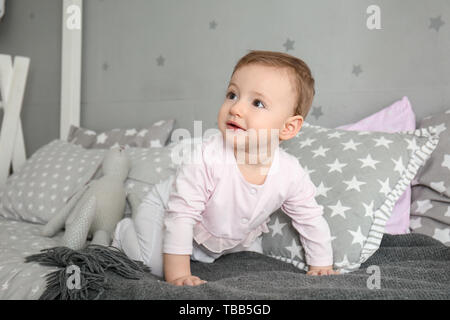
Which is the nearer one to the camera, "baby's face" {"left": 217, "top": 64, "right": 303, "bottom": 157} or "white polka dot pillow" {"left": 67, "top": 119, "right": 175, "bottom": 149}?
"baby's face" {"left": 217, "top": 64, "right": 303, "bottom": 157}

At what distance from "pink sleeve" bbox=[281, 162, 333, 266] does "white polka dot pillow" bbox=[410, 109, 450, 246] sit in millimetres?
334

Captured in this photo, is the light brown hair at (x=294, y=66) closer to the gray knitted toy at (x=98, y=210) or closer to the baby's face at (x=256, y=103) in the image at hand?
the baby's face at (x=256, y=103)

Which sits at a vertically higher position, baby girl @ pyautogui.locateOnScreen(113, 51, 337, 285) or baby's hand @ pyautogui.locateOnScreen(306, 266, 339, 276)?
baby girl @ pyautogui.locateOnScreen(113, 51, 337, 285)

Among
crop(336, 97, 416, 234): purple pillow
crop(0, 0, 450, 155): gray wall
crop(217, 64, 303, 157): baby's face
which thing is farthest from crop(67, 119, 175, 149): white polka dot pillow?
crop(217, 64, 303, 157): baby's face

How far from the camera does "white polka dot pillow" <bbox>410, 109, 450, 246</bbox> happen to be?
108cm

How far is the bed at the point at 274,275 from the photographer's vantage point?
650 millimetres

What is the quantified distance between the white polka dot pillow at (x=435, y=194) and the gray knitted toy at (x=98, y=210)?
0.81 metres

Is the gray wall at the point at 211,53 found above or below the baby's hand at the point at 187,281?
above

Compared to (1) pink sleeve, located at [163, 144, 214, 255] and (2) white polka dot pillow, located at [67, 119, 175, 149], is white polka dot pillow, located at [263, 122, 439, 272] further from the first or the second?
(2) white polka dot pillow, located at [67, 119, 175, 149]

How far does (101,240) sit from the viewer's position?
1.08m

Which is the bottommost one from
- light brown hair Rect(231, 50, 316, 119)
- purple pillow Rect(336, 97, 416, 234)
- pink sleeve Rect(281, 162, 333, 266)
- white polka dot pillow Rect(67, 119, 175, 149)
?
pink sleeve Rect(281, 162, 333, 266)

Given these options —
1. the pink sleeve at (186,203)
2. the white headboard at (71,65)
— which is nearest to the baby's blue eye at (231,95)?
the pink sleeve at (186,203)

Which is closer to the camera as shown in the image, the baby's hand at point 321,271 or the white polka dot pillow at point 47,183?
the baby's hand at point 321,271
